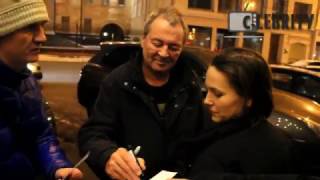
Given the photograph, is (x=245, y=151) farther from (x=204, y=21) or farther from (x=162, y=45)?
(x=204, y=21)

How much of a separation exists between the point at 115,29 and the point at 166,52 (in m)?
31.1

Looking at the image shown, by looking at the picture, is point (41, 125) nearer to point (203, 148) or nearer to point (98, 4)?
point (203, 148)

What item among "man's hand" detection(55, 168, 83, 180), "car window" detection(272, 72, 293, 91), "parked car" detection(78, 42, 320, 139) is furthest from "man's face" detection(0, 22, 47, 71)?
"car window" detection(272, 72, 293, 91)

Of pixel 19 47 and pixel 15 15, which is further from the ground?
pixel 15 15

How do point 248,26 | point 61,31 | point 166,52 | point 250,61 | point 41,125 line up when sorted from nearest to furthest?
point 250,61, point 41,125, point 166,52, point 248,26, point 61,31

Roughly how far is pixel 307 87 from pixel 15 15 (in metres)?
6.35

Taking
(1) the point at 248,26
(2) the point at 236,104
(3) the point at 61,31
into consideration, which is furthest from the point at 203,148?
(3) the point at 61,31

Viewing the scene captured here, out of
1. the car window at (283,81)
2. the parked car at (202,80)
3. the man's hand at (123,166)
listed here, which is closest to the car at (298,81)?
the car window at (283,81)

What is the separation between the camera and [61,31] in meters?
32.3

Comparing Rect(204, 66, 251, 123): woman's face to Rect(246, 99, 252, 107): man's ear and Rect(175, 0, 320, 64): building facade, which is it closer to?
Rect(246, 99, 252, 107): man's ear

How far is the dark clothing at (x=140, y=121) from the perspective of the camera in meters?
2.66

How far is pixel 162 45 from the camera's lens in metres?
2.70

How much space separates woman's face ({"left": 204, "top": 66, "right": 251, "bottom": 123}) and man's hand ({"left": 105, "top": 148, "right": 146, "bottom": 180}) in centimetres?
38

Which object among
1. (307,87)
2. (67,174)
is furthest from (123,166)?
(307,87)
